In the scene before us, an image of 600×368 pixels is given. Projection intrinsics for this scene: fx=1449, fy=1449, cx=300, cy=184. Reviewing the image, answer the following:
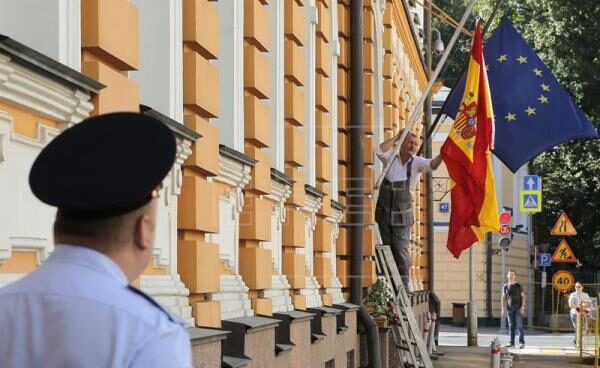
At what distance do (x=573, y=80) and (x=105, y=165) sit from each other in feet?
148

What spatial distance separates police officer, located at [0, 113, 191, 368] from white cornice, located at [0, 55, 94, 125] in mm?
2393

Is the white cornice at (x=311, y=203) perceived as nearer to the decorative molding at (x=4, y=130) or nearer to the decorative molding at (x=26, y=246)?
the decorative molding at (x=26, y=246)

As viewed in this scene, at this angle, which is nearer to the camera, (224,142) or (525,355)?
(224,142)

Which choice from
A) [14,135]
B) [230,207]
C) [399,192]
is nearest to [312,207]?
[399,192]

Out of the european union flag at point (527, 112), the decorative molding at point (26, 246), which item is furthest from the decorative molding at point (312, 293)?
the decorative molding at point (26, 246)

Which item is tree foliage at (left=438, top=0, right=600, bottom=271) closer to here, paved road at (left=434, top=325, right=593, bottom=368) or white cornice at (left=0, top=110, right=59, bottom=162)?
paved road at (left=434, top=325, right=593, bottom=368)

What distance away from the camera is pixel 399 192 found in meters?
16.2

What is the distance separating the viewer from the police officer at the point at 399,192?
52.2ft

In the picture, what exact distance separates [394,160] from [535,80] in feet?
9.24

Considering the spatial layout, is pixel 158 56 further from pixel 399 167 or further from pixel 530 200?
pixel 530 200

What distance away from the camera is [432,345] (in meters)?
24.3

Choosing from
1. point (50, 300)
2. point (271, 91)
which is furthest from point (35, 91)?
point (271, 91)

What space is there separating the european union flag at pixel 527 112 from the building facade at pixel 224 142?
65.9 inches

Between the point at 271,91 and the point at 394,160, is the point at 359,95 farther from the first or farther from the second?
the point at 271,91
